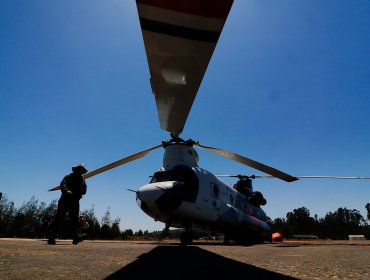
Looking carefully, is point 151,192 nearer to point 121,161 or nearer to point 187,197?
point 187,197

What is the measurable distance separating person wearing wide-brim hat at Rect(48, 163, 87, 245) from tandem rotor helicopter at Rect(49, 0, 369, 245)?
368 cm

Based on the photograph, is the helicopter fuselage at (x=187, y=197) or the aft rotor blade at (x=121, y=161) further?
the aft rotor blade at (x=121, y=161)

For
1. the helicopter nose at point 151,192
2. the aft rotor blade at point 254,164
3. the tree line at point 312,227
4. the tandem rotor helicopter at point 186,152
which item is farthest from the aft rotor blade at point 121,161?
the tree line at point 312,227

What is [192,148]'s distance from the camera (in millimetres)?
13320

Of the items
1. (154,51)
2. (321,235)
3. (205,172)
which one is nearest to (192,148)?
(205,172)

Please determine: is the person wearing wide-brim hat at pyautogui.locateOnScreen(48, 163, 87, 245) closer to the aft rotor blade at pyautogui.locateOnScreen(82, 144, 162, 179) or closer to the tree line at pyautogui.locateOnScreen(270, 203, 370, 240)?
the aft rotor blade at pyautogui.locateOnScreen(82, 144, 162, 179)

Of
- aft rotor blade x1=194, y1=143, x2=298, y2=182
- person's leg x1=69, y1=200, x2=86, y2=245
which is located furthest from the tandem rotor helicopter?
person's leg x1=69, y1=200, x2=86, y2=245

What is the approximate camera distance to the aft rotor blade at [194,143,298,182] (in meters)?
11.2

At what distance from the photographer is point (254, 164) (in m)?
11.9

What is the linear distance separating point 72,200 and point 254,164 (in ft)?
24.9

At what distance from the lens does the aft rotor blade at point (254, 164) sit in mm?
11246

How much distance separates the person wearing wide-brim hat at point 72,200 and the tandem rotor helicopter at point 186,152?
3682mm

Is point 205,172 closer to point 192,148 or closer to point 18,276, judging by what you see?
point 192,148

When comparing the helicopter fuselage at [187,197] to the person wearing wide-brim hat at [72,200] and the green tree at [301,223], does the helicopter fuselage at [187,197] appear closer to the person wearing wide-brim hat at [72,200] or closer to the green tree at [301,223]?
the person wearing wide-brim hat at [72,200]
